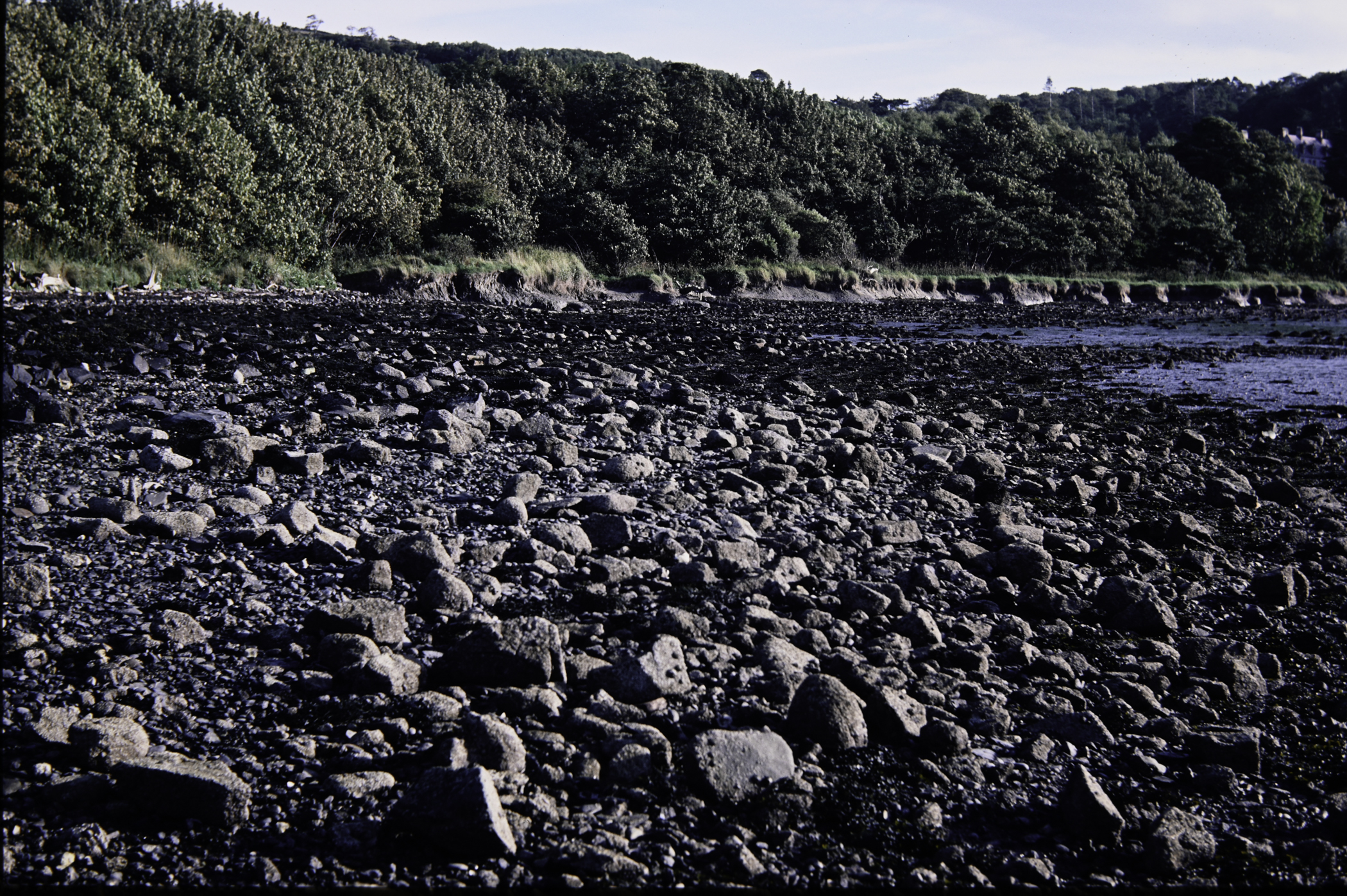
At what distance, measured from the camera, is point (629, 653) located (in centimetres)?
343

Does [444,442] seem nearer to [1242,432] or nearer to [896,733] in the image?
[896,733]

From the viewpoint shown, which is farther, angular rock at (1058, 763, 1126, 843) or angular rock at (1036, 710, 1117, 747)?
angular rock at (1036, 710, 1117, 747)

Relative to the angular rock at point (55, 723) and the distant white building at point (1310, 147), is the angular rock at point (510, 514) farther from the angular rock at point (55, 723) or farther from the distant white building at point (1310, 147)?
the distant white building at point (1310, 147)

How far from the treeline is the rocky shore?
56.4 feet

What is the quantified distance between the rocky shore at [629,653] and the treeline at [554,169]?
17188 millimetres

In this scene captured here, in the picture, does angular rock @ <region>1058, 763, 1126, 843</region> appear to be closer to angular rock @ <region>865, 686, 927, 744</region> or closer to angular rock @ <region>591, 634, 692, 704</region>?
angular rock @ <region>865, 686, 927, 744</region>

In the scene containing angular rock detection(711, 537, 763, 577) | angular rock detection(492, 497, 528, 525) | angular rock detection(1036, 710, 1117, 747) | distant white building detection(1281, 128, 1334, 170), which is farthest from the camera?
distant white building detection(1281, 128, 1334, 170)

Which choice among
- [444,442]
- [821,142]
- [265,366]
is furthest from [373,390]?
[821,142]

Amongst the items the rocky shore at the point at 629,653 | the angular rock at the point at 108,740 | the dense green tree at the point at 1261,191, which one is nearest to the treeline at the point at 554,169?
the dense green tree at the point at 1261,191

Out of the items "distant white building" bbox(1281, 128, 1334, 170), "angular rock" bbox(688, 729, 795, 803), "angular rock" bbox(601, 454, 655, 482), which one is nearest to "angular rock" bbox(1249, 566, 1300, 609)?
"angular rock" bbox(688, 729, 795, 803)

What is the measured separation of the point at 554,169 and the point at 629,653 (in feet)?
128

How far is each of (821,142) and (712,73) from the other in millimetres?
8132

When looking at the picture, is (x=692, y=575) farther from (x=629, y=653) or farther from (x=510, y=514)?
(x=510, y=514)

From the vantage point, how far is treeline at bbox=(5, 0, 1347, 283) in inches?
869
